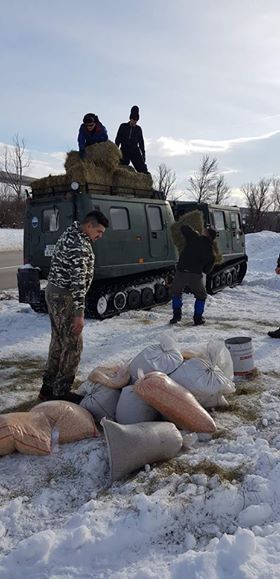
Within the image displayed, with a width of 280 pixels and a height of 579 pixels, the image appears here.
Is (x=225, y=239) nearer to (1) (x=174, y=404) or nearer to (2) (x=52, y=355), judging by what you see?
(2) (x=52, y=355)

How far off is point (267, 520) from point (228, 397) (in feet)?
6.94

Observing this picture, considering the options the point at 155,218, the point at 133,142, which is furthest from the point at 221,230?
the point at 133,142

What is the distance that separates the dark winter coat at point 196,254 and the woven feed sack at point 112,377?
3.98 metres


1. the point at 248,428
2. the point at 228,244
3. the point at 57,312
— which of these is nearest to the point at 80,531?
the point at 248,428

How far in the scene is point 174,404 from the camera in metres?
4.05

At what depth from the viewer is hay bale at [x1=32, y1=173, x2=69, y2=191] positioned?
9.20 m

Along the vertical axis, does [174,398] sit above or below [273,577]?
above

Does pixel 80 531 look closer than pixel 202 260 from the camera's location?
Yes

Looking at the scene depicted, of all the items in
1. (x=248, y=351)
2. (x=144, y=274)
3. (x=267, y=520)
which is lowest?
(x=267, y=520)

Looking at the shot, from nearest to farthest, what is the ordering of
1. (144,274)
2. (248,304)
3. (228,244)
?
(144,274) < (248,304) < (228,244)

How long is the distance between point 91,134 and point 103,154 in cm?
47

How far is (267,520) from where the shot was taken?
2.97m

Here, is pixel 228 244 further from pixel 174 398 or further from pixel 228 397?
pixel 174 398

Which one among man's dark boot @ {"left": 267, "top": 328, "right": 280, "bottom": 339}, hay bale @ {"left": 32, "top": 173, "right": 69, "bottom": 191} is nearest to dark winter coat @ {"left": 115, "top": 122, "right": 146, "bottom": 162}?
hay bale @ {"left": 32, "top": 173, "right": 69, "bottom": 191}
